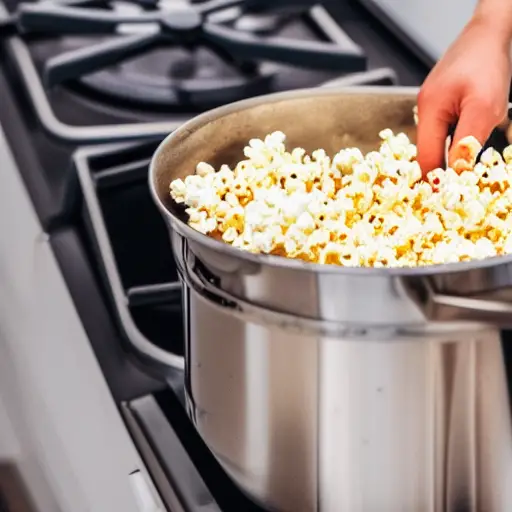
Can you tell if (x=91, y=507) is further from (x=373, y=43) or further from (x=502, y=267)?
(x=373, y=43)

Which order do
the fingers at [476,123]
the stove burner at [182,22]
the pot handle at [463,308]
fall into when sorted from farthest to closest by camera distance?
the stove burner at [182,22]
the fingers at [476,123]
the pot handle at [463,308]

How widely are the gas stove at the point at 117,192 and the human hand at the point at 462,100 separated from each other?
223mm

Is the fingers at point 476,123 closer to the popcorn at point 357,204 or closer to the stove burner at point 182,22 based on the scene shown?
the popcorn at point 357,204

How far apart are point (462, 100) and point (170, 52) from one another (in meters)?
0.49

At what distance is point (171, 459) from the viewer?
0.57 m

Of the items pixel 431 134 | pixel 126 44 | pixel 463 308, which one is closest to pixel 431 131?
pixel 431 134

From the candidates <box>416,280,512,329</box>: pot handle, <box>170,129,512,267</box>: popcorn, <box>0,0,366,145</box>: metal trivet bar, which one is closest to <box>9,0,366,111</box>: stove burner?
<box>0,0,366,145</box>: metal trivet bar

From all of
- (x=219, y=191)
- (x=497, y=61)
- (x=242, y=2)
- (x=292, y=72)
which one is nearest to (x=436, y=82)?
(x=497, y=61)

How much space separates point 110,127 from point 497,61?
388mm

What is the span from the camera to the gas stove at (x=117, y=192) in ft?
1.98

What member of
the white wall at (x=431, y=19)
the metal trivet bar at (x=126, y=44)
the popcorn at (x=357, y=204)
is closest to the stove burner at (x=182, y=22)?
the metal trivet bar at (x=126, y=44)

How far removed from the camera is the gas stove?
0.60 meters

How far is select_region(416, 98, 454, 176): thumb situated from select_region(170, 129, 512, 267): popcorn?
1cm

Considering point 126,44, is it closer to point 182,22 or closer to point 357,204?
point 182,22
